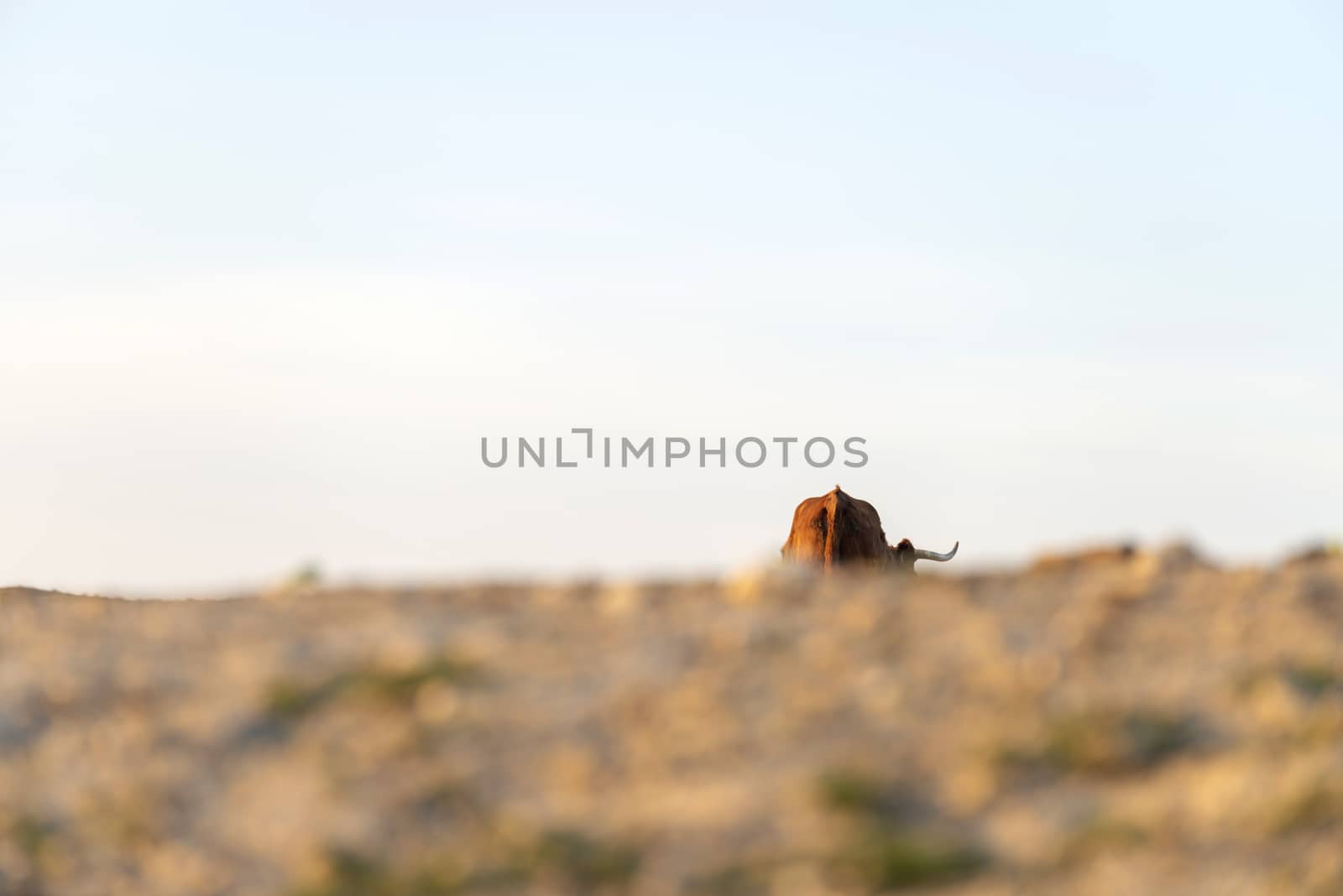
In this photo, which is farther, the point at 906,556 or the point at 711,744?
the point at 906,556

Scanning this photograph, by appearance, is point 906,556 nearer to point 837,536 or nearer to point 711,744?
point 837,536

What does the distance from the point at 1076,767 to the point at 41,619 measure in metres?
6.29

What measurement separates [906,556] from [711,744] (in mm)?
15362

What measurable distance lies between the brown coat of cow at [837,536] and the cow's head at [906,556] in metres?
0.12

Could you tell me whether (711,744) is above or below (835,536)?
below

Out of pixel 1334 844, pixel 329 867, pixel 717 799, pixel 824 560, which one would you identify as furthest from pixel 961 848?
pixel 824 560

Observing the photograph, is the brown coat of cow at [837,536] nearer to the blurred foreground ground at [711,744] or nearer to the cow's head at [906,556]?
the cow's head at [906,556]

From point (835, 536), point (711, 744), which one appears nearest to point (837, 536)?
point (835, 536)

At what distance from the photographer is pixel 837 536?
19.9 metres

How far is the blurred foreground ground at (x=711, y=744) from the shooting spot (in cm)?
614

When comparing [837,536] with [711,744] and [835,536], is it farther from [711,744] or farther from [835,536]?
[711,744]

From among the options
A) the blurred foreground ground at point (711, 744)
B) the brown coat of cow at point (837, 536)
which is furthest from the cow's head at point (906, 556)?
the blurred foreground ground at point (711, 744)

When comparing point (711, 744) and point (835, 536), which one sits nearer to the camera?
point (711, 744)

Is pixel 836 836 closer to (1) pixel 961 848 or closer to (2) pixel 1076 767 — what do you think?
(1) pixel 961 848
